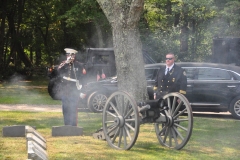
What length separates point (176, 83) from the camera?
1120 centimetres

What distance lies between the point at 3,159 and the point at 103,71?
13.1 m

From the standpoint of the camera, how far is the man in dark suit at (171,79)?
11.2 m

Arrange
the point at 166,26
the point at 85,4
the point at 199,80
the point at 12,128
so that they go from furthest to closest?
the point at 166,26 < the point at 85,4 < the point at 199,80 < the point at 12,128

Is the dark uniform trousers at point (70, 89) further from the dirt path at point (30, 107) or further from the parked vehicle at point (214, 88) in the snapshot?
the dirt path at point (30, 107)

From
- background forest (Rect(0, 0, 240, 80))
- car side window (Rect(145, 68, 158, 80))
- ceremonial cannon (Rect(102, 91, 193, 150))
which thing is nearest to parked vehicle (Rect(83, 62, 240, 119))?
car side window (Rect(145, 68, 158, 80))

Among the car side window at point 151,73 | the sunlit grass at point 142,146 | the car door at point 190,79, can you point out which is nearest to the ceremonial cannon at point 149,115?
the sunlit grass at point 142,146

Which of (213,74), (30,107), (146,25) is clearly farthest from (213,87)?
(146,25)

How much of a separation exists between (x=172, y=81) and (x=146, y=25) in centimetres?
2195

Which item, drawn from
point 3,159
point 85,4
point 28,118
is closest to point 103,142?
point 3,159

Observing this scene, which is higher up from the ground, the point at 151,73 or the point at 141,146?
the point at 151,73

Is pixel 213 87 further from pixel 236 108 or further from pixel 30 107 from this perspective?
pixel 30 107

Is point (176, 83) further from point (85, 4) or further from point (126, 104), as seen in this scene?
point (85, 4)

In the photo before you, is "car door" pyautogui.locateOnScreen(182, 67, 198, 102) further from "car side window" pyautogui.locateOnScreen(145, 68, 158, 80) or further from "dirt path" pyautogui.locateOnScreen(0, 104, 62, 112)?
"dirt path" pyautogui.locateOnScreen(0, 104, 62, 112)

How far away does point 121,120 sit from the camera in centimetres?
1027
